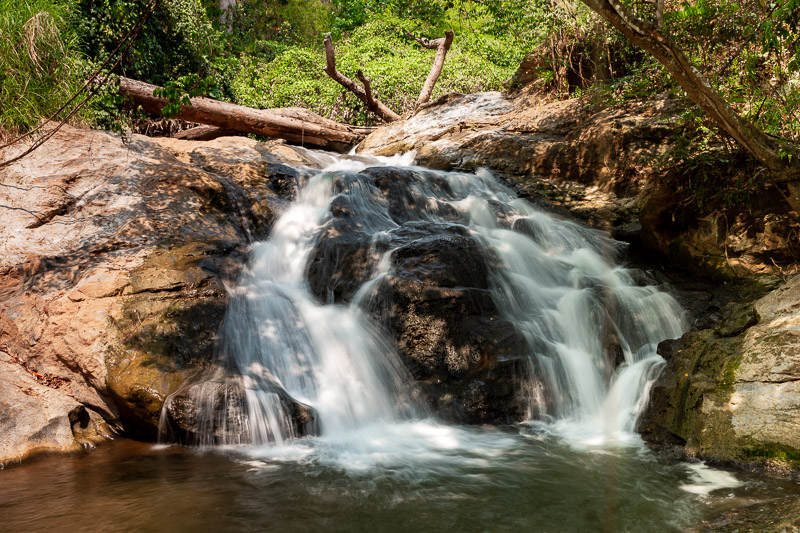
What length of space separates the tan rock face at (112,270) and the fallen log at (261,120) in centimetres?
243

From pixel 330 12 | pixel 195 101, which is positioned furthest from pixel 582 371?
pixel 330 12

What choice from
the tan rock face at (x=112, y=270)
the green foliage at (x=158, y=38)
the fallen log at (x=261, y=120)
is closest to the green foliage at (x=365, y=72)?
the green foliage at (x=158, y=38)

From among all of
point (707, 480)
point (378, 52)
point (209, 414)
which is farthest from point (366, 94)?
point (707, 480)

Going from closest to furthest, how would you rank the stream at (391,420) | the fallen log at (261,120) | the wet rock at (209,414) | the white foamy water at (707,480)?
1. the stream at (391,420)
2. the white foamy water at (707,480)
3. the wet rock at (209,414)
4. the fallen log at (261,120)

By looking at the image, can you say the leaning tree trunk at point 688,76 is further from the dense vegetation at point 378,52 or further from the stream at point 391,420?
the stream at point 391,420

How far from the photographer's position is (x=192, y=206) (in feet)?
24.7

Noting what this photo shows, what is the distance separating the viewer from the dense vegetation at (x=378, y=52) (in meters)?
7.14

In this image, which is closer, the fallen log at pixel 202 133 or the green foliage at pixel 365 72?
the fallen log at pixel 202 133

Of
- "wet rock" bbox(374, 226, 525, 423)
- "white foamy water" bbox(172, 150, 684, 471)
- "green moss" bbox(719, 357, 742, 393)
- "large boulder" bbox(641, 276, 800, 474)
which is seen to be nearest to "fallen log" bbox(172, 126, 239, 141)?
"white foamy water" bbox(172, 150, 684, 471)

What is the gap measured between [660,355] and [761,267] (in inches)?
92.9

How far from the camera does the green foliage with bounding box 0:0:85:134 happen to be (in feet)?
24.0

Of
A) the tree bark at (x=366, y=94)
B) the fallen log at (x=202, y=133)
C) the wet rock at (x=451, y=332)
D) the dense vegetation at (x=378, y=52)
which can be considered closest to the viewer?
the wet rock at (x=451, y=332)

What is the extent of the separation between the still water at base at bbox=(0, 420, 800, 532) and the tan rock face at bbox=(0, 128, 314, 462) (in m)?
0.69

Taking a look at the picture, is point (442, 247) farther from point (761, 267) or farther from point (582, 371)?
point (761, 267)
